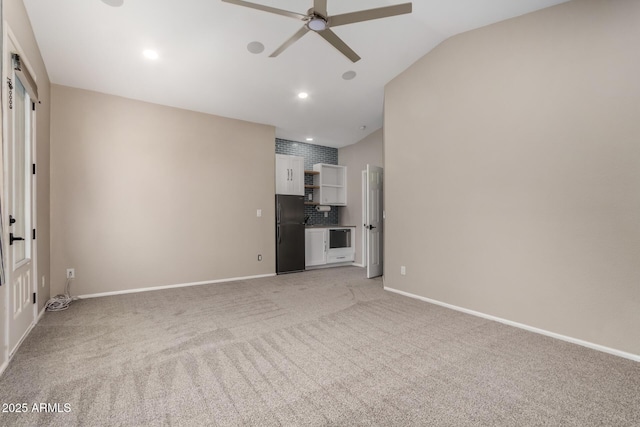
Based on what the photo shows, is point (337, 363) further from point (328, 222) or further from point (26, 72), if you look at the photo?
point (328, 222)

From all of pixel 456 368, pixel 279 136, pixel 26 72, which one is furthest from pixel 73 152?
pixel 456 368

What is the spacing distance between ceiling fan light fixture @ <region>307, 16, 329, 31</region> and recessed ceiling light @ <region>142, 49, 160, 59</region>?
221 cm

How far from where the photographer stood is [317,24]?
247 cm

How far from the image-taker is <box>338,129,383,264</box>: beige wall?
6636 mm

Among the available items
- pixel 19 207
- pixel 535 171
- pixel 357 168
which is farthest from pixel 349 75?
pixel 19 207

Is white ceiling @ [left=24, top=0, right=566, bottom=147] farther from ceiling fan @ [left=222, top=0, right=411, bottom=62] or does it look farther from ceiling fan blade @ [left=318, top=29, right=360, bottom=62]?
ceiling fan @ [left=222, top=0, right=411, bottom=62]

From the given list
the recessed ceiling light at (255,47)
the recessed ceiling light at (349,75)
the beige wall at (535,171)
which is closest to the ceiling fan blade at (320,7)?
the recessed ceiling light at (255,47)

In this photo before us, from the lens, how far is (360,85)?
15.2 feet

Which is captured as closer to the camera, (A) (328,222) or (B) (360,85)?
(B) (360,85)

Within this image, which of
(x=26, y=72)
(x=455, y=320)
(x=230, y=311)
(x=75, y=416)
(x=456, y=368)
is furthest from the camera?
(x=230, y=311)

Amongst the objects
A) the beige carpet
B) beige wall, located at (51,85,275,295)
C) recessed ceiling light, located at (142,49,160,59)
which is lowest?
the beige carpet

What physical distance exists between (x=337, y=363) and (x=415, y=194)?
275 cm

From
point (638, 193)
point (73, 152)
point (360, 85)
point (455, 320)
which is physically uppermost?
point (360, 85)

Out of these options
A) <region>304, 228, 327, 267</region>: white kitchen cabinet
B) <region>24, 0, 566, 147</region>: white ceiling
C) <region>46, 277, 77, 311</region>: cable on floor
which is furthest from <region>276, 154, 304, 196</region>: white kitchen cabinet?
<region>46, 277, 77, 311</region>: cable on floor
